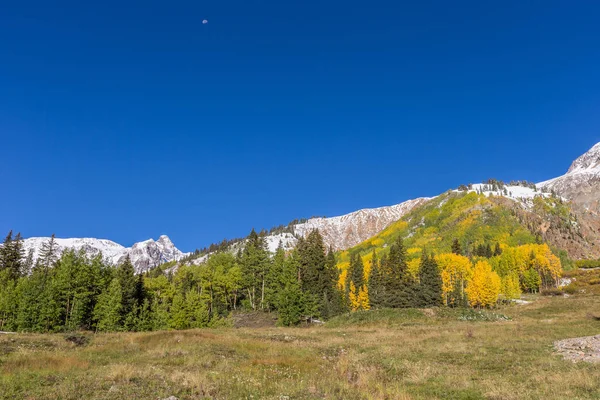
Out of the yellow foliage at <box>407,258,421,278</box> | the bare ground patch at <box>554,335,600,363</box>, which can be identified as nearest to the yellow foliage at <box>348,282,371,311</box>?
the yellow foliage at <box>407,258,421,278</box>

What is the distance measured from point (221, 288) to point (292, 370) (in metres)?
69.8

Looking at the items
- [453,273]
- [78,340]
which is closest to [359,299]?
[453,273]

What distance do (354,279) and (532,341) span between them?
Answer: 85435 mm

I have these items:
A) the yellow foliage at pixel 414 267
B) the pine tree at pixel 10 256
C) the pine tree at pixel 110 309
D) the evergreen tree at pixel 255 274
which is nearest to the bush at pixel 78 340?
the pine tree at pixel 110 309

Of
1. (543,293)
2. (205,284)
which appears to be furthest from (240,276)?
(543,293)

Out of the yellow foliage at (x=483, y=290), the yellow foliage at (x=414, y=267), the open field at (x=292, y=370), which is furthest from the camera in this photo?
the yellow foliage at (x=414, y=267)

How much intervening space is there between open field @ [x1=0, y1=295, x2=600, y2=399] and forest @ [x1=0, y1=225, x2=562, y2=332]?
29081 millimetres

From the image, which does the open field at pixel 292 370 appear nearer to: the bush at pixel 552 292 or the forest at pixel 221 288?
the forest at pixel 221 288

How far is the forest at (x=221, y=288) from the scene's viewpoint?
59.1 m

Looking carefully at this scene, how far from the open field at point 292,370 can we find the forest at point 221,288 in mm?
29081

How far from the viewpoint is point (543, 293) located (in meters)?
131

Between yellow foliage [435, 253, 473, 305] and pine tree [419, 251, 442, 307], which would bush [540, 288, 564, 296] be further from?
pine tree [419, 251, 442, 307]

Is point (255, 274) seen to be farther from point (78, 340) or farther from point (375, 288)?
point (78, 340)

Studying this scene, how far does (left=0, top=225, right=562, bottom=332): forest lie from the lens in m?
59.1
